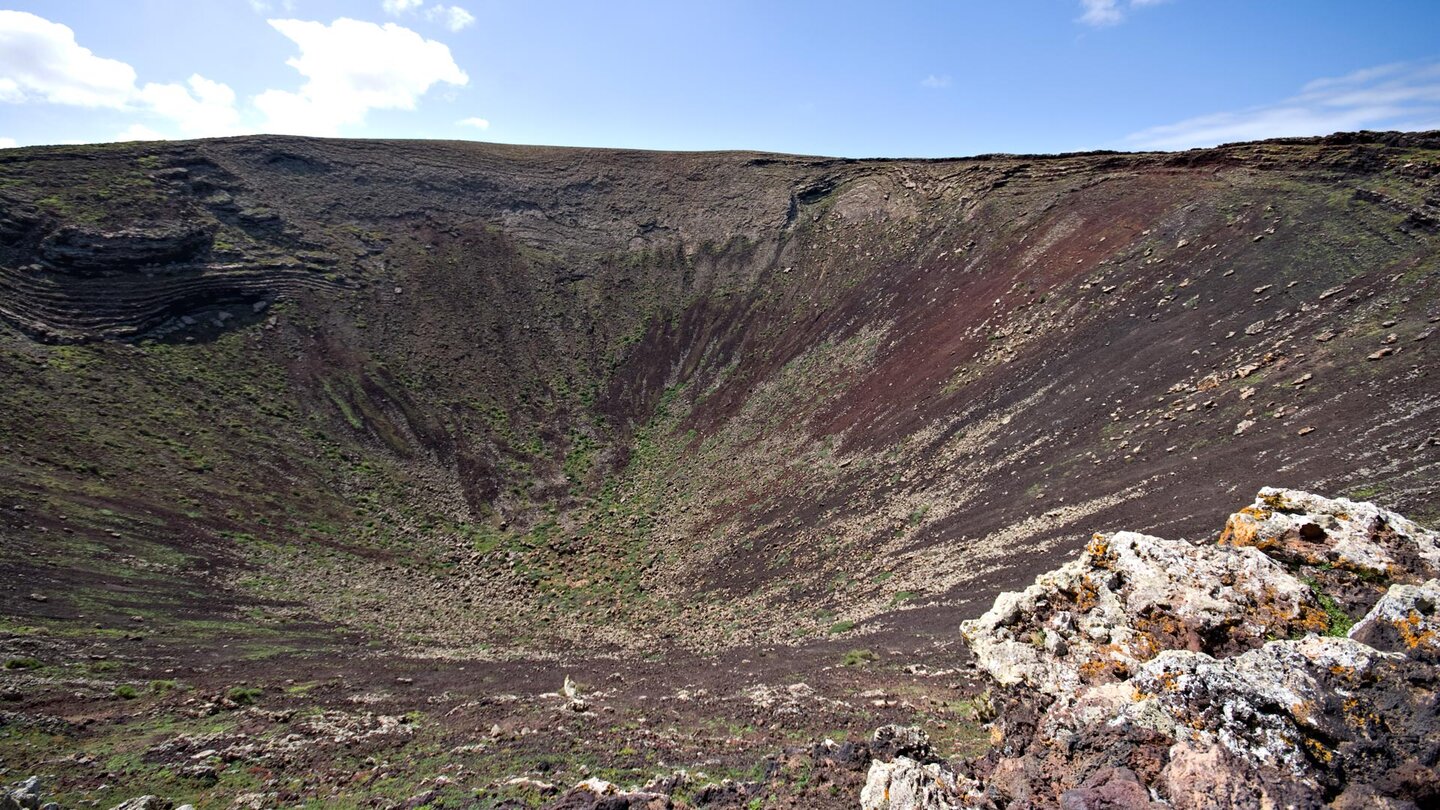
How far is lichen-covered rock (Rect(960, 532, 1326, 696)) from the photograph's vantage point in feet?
30.7

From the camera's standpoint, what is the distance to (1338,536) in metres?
10.2

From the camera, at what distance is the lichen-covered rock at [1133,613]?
369 inches

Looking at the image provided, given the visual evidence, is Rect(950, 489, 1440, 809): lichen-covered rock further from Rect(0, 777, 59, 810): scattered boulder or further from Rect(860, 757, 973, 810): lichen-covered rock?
Rect(0, 777, 59, 810): scattered boulder

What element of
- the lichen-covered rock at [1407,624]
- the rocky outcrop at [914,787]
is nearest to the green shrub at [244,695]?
the rocky outcrop at [914,787]

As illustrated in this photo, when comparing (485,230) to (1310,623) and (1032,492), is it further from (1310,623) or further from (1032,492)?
(1310,623)

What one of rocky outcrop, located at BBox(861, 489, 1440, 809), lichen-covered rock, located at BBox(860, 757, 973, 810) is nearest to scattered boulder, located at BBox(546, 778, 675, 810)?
lichen-covered rock, located at BBox(860, 757, 973, 810)

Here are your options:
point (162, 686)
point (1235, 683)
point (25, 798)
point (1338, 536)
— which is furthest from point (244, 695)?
point (1338, 536)

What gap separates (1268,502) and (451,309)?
44346 millimetres

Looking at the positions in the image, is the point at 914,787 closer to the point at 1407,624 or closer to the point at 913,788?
the point at 913,788

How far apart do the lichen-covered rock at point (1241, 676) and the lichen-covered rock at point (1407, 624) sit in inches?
0.7

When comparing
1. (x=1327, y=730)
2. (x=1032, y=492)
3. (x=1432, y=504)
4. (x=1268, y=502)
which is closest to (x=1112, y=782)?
(x=1327, y=730)

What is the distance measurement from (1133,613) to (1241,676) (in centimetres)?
387

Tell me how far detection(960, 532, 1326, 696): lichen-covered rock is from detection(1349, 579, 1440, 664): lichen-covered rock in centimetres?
152

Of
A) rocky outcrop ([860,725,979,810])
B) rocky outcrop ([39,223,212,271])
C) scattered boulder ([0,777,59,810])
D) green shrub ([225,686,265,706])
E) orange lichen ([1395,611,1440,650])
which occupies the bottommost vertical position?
green shrub ([225,686,265,706])
